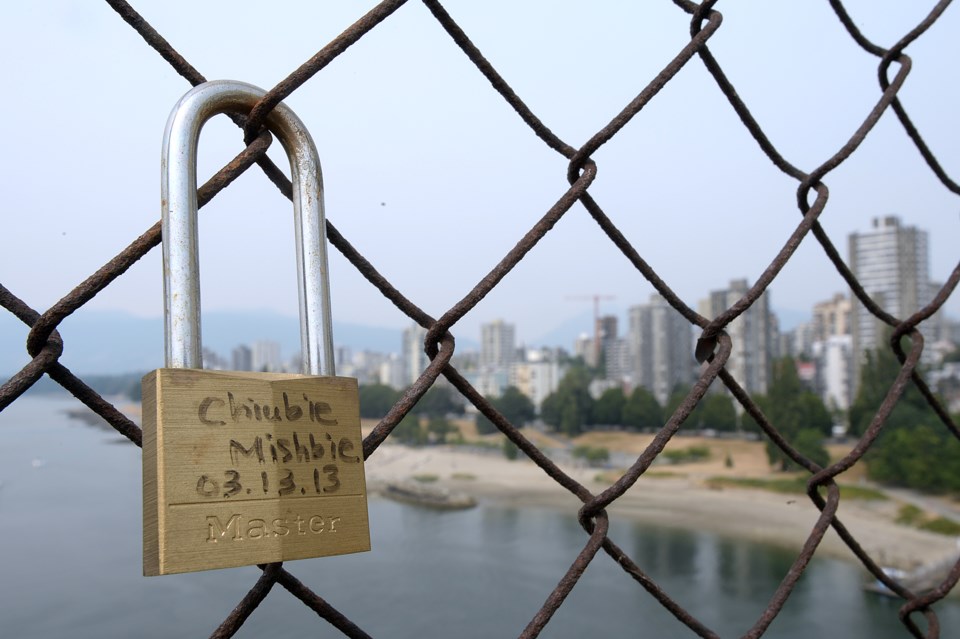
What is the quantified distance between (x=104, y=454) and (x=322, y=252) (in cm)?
2155

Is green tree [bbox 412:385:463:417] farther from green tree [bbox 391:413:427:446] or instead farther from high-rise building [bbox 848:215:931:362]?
high-rise building [bbox 848:215:931:362]

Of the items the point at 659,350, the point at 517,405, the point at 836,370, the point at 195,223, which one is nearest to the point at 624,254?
the point at 195,223

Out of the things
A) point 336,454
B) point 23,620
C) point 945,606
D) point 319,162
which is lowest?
point 945,606

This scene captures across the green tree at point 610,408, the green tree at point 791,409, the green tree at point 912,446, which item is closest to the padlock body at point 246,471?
the green tree at point 912,446

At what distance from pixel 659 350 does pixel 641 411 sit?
4190 mm

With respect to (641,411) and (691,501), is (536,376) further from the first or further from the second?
(691,501)

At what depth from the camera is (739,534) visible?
749 inches

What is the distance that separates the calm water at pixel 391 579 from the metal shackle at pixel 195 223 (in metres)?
10.9

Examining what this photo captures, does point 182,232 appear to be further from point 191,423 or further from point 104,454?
point 104,454

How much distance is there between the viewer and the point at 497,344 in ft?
80.8

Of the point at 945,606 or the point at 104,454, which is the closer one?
the point at 945,606

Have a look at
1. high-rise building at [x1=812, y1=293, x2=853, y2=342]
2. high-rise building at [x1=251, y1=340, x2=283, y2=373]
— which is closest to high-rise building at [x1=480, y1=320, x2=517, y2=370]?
high-rise building at [x1=812, y1=293, x2=853, y2=342]

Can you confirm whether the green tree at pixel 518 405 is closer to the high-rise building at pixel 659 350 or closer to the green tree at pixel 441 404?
the green tree at pixel 441 404

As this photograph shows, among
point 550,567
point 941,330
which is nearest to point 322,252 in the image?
point 550,567
